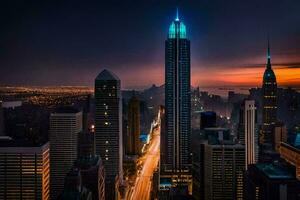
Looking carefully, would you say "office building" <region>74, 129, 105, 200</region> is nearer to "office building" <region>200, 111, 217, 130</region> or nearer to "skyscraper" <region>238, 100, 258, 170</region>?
"skyscraper" <region>238, 100, 258, 170</region>

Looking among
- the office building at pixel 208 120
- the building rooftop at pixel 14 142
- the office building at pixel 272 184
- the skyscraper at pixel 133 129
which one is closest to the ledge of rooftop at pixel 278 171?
the office building at pixel 272 184

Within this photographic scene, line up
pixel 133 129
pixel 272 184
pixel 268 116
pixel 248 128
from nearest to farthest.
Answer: pixel 272 184, pixel 248 128, pixel 268 116, pixel 133 129

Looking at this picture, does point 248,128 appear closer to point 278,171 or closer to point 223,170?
point 223,170

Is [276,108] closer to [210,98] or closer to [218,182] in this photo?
[210,98]

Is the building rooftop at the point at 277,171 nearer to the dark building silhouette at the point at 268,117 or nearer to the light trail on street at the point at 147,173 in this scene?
the dark building silhouette at the point at 268,117

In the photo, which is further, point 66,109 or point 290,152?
point 290,152

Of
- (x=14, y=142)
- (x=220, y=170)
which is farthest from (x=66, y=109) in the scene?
(x=220, y=170)
